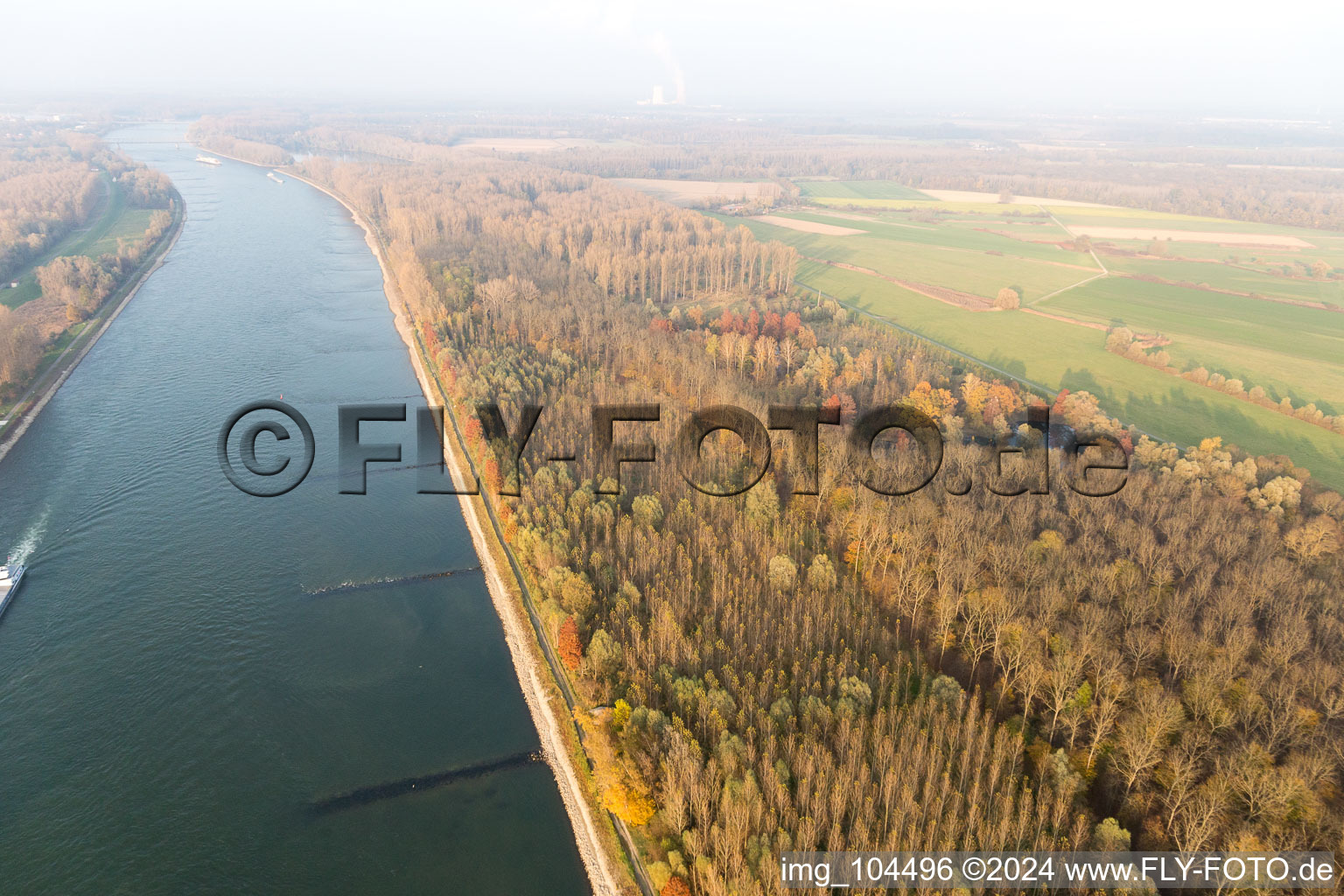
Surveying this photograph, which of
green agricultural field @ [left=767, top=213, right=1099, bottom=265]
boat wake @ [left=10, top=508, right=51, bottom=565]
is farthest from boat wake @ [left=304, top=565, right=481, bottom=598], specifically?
green agricultural field @ [left=767, top=213, right=1099, bottom=265]

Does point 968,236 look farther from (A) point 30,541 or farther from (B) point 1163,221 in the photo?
(A) point 30,541

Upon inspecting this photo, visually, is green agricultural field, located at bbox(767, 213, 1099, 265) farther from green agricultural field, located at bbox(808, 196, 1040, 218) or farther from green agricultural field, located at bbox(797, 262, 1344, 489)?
green agricultural field, located at bbox(797, 262, 1344, 489)

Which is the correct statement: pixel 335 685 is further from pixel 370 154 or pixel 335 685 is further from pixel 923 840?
pixel 370 154

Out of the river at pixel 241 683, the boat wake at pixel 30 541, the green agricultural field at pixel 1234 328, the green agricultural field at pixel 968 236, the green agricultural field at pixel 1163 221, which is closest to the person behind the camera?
the river at pixel 241 683

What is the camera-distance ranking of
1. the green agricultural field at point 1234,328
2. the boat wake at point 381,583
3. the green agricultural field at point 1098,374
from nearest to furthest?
the boat wake at point 381,583
the green agricultural field at point 1098,374
the green agricultural field at point 1234,328

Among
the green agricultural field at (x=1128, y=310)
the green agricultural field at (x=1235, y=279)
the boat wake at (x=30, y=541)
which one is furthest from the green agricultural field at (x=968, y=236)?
the boat wake at (x=30, y=541)

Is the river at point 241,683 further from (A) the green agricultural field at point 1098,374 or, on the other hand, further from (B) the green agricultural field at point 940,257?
(B) the green agricultural field at point 940,257
